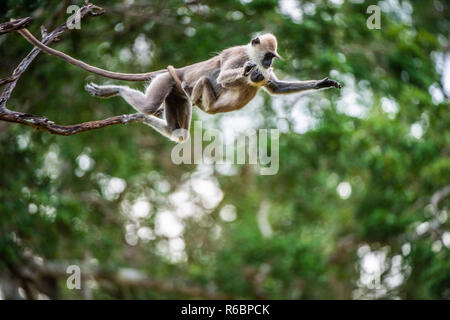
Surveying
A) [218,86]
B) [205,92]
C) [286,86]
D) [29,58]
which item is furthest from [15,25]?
[286,86]

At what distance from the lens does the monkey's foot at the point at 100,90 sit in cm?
584

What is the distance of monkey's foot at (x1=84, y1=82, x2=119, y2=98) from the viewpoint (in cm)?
584

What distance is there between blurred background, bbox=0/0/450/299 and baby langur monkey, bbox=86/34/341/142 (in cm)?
420

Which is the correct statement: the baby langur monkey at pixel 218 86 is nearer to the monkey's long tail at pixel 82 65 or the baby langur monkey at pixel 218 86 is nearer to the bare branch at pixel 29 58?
the monkey's long tail at pixel 82 65

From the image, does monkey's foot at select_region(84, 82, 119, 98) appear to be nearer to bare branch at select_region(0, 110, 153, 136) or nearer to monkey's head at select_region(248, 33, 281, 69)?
bare branch at select_region(0, 110, 153, 136)

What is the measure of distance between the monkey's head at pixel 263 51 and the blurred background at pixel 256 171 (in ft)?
16.2

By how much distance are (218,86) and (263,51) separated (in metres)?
0.55

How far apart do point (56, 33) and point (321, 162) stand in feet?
35.5

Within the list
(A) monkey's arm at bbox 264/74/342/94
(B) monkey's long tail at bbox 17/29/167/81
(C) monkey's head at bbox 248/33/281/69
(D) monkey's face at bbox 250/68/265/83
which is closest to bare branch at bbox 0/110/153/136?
(B) monkey's long tail at bbox 17/29/167/81

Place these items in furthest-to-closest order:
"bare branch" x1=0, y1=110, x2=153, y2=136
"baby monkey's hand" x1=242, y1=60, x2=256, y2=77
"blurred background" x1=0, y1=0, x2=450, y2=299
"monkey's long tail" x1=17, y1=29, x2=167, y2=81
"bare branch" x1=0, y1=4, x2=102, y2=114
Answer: "blurred background" x1=0, y1=0, x2=450, y2=299 < "baby monkey's hand" x1=242, y1=60, x2=256, y2=77 < "monkey's long tail" x1=17, y1=29, x2=167, y2=81 < "bare branch" x1=0, y1=110, x2=153, y2=136 < "bare branch" x1=0, y1=4, x2=102, y2=114

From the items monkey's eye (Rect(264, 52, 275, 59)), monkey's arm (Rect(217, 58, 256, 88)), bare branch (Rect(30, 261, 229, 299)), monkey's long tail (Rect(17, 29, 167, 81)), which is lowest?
bare branch (Rect(30, 261, 229, 299))

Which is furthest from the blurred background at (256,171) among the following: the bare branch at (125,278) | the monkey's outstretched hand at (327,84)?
the monkey's outstretched hand at (327,84)

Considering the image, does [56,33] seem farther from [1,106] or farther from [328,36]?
[328,36]

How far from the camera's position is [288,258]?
14094 millimetres
